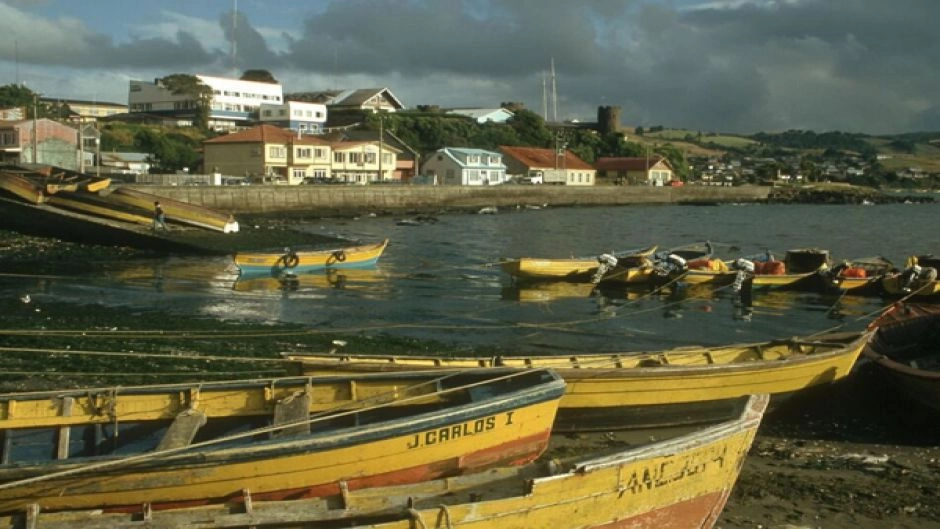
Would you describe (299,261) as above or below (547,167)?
below

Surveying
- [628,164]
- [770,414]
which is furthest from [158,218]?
[628,164]

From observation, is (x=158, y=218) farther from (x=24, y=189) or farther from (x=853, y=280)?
(x=853, y=280)

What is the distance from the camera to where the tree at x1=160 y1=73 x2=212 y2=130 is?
11864 cm

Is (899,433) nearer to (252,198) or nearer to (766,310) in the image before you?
(766,310)

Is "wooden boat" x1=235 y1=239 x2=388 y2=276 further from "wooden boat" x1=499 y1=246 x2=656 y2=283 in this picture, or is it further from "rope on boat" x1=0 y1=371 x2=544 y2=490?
"rope on boat" x1=0 y1=371 x2=544 y2=490

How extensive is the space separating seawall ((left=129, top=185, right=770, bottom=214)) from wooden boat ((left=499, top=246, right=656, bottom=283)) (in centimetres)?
3281

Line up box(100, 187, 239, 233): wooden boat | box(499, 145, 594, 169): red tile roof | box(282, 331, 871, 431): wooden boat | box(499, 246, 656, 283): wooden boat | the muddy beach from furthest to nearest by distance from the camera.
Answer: box(499, 145, 594, 169): red tile roof
box(100, 187, 239, 233): wooden boat
box(499, 246, 656, 283): wooden boat
box(282, 331, 871, 431): wooden boat
the muddy beach

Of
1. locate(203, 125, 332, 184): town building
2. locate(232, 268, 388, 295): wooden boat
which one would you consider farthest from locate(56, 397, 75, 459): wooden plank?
locate(203, 125, 332, 184): town building

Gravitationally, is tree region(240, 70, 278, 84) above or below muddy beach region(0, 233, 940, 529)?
above

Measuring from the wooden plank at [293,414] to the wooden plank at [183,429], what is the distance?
819mm

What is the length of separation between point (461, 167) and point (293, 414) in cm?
8862

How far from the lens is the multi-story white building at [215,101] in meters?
125

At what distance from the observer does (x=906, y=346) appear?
16.9 meters

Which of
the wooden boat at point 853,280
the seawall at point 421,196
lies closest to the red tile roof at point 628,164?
the seawall at point 421,196
